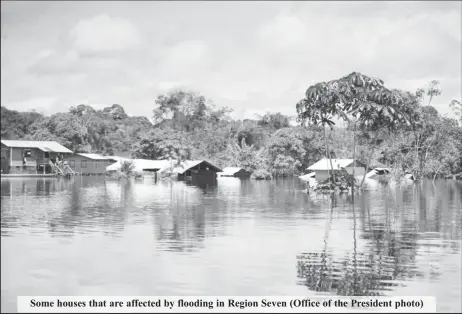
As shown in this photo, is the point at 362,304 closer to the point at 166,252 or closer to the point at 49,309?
the point at 49,309

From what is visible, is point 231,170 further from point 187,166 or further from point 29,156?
point 29,156

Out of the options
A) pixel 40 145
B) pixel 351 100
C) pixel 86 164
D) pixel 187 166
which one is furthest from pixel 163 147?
pixel 351 100

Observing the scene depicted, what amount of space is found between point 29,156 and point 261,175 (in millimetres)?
35465

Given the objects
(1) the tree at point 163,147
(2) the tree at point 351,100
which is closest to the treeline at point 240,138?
(1) the tree at point 163,147

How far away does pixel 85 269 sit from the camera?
15383 mm

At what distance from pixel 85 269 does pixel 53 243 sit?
4593 millimetres

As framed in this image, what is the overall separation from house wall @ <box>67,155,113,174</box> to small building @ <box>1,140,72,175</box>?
7.24ft

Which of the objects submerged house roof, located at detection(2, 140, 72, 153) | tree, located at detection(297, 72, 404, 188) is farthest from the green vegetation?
submerged house roof, located at detection(2, 140, 72, 153)

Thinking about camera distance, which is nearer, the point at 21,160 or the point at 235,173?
the point at 21,160

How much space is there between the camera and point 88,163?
99125 millimetres

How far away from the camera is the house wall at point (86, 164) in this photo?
9700 centimetres

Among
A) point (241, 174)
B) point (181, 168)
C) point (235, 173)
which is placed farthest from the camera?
point (241, 174)

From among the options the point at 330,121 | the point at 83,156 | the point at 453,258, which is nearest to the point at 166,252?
the point at 453,258

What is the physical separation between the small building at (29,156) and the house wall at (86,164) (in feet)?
7.24
